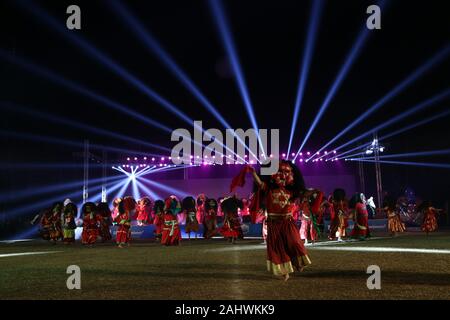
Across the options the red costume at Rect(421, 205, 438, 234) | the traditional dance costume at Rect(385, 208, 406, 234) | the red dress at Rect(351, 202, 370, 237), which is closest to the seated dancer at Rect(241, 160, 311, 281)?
the red dress at Rect(351, 202, 370, 237)

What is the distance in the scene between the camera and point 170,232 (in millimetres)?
15477

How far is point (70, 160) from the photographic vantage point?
24.9 metres

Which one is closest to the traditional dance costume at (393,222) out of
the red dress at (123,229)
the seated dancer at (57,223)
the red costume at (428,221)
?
the red costume at (428,221)

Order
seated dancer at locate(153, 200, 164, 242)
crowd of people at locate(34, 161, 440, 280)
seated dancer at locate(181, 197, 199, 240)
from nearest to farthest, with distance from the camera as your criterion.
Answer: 1. crowd of people at locate(34, 161, 440, 280)
2. seated dancer at locate(153, 200, 164, 242)
3. seated dancer at locate(181, 197, 199, 240)

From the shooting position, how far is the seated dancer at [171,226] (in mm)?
15422

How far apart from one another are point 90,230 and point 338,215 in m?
9.88

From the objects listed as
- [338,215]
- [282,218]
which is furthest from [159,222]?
[282,218]

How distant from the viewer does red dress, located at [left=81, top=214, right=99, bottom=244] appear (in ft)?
55.9

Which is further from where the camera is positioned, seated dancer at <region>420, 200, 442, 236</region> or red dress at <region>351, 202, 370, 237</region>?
seated dancer at <region>420, 200, 442, 236</region>

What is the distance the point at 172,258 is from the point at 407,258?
5.49 m

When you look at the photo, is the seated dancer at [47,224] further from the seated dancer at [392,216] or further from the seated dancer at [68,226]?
the seated dancer at [392,216]

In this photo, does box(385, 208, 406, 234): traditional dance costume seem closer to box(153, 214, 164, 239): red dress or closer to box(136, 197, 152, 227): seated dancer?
box(153, 214, 164, 239): red dress
